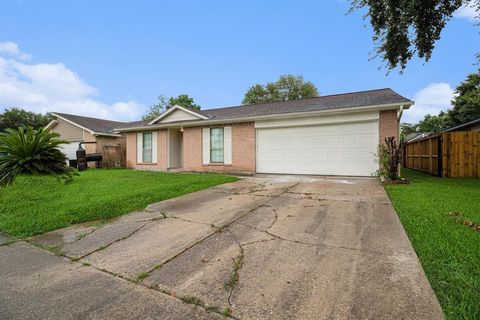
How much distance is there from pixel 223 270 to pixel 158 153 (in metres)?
12.1

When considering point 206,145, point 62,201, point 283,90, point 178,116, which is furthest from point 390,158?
A: point 283,90

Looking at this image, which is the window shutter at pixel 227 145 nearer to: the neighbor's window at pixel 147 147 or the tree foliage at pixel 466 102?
the neighbor's window at pixel 147 147

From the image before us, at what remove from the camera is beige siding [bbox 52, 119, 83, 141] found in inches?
674

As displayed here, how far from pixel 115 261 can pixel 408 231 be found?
3785mm

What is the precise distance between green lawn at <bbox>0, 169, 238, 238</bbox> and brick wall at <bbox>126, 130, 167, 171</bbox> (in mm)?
5761

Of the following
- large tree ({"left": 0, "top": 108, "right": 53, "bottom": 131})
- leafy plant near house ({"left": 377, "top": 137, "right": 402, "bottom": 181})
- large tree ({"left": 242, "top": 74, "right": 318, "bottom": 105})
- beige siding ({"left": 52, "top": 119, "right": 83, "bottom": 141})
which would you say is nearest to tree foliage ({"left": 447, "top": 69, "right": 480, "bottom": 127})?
large tree ({"left": 242, "top": 74, "right": 318, "bottom": 105})

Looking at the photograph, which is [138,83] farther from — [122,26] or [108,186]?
[108,186]

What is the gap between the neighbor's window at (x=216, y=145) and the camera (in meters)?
11.6

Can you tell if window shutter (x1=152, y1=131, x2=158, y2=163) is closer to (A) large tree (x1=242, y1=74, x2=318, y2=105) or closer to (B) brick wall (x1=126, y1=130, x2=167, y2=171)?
(B) brick wall (x1=126, y1=130, x2=167, y2=171)

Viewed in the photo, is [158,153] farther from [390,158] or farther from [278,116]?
[390,158]

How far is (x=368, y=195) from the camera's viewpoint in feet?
18.5

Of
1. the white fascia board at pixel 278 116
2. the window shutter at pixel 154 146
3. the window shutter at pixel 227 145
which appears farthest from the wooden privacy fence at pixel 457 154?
the window shutter at pixel 154 146

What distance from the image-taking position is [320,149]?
9539 millimetres

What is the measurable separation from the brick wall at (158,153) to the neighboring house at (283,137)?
0.06 meters
